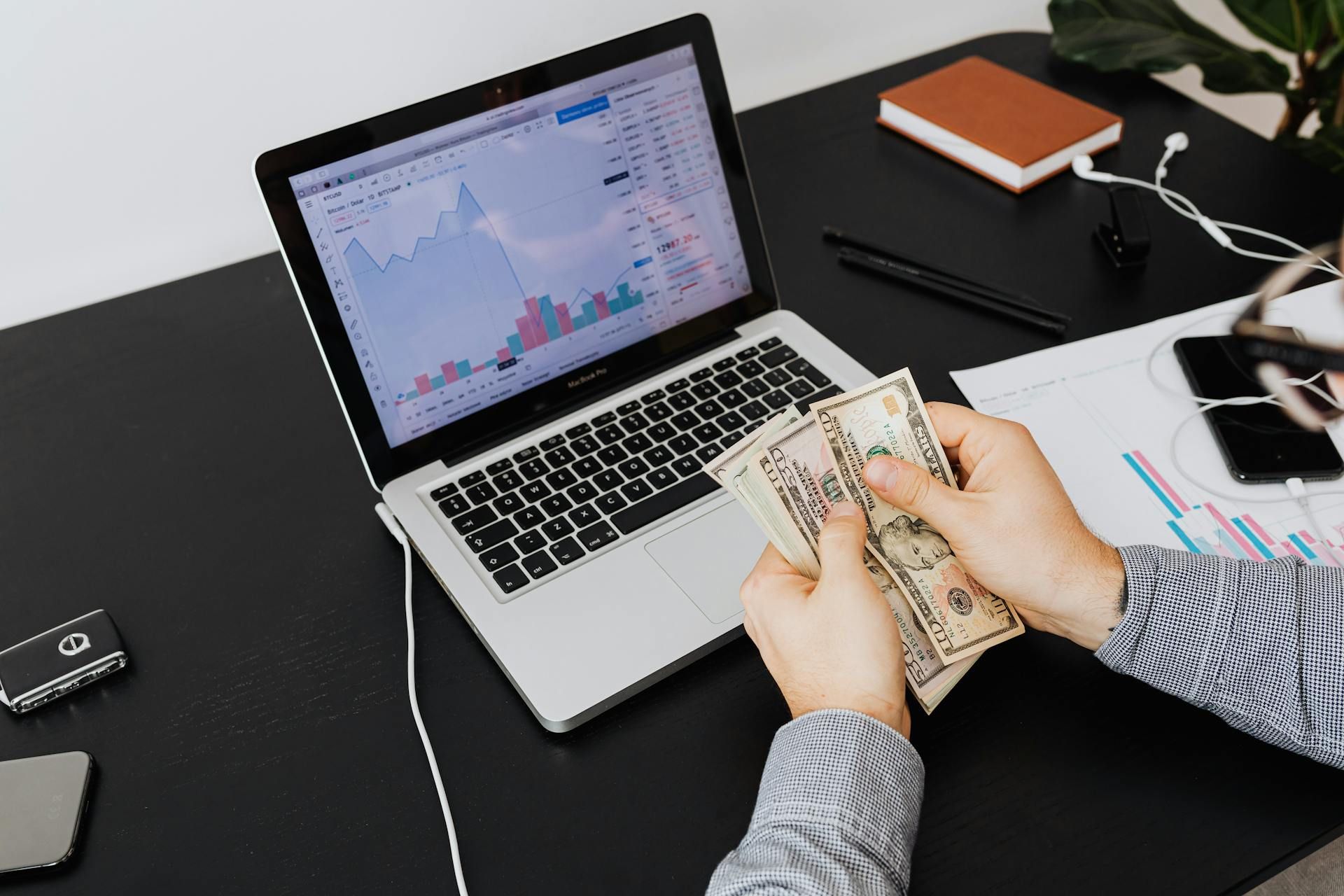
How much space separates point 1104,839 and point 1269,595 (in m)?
0.23

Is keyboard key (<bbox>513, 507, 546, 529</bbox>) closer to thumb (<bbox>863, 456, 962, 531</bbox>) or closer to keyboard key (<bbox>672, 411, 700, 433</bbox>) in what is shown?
keyboard key (<bbox>672, 411, 700, 433</bbox>)

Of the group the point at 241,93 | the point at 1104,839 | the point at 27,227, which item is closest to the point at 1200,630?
the point at 1104,839

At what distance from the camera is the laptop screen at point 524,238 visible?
2.96 feet

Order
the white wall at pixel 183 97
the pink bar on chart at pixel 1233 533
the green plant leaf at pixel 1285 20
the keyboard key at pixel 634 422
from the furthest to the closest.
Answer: the green plant leaf at pixel 1285 20 → the white wall at pixel 183 97 → the keyboard key at pixel 634 422 → the pink bar on chart at pixel 1233 533

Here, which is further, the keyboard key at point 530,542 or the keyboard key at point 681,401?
the keyboard key at point 681,401

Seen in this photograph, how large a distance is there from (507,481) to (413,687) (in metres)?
0.21

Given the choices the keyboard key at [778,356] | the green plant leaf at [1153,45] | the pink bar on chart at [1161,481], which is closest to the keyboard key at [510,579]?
the keyboard key at [778,356]

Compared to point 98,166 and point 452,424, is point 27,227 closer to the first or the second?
point 98,166

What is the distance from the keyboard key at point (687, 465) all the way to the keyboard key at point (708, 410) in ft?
0.18

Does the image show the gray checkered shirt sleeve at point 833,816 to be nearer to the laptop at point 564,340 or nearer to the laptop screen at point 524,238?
the laptop at point 564,340

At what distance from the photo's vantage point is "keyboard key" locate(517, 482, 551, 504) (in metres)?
0.94

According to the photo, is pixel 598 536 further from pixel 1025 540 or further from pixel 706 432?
pixel 1025 540

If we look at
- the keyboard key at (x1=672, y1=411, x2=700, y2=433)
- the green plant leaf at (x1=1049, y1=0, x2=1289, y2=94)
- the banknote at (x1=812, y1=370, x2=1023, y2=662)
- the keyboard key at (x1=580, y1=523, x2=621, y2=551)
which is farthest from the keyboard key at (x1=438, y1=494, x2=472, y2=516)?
the green plant leaf at (x1=1049, y1=0, x2=1289, y2=94)

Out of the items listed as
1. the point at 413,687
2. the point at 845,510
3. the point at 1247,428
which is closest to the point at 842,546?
the point at 845,510
